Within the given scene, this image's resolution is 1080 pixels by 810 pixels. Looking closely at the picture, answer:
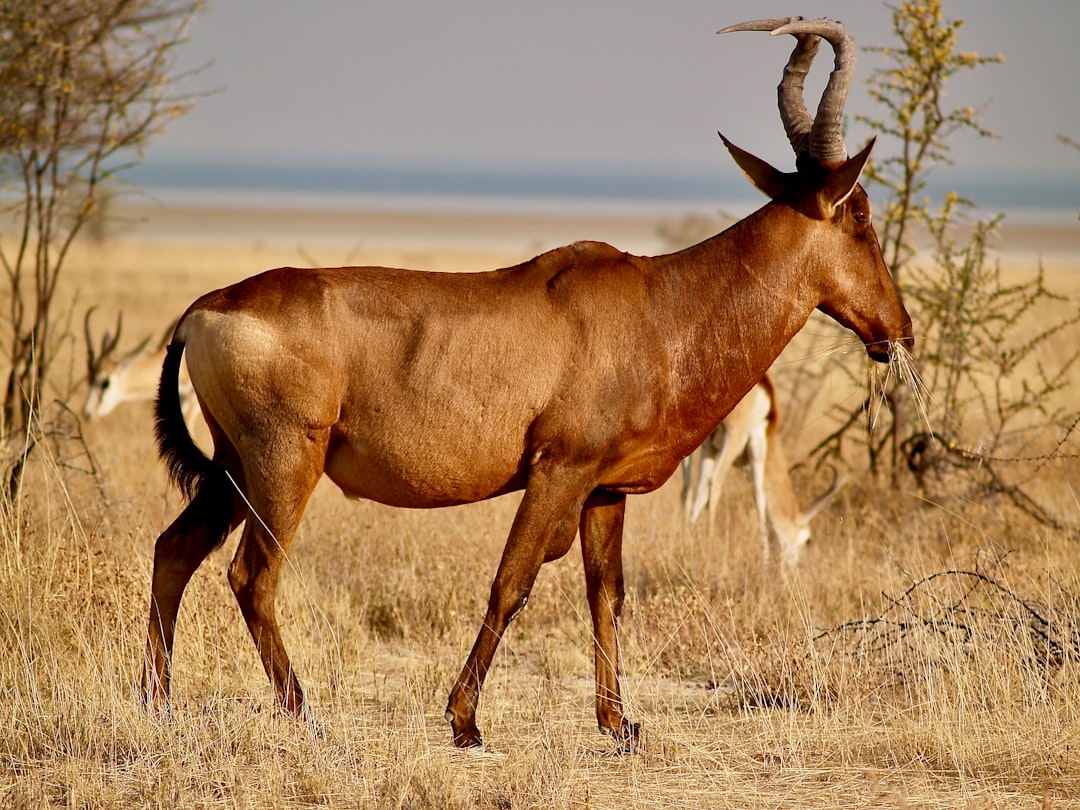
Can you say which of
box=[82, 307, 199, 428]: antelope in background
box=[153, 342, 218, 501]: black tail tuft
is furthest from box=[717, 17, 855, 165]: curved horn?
box=[82, 307, 199, 428]: antelope in background

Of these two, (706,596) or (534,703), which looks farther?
(706,596)

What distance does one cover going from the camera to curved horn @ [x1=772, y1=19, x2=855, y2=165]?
5316mm

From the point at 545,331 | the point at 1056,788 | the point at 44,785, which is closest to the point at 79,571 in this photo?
the point at 44,785

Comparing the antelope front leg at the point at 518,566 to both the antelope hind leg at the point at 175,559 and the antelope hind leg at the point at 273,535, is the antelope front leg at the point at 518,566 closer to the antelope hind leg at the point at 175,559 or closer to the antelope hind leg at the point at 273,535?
the antelope hind leg at the point at 273,535

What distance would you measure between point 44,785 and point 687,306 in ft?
10.8

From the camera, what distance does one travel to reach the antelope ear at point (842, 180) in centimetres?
513

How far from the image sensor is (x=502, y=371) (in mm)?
5250

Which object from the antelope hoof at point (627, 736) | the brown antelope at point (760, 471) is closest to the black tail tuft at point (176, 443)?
the antelope hoof at point (627, 736)

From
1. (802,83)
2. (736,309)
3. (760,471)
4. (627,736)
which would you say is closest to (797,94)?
(802,83)

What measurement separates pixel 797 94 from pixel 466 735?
3.26 metres

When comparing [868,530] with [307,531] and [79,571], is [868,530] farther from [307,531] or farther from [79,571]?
[79,571]

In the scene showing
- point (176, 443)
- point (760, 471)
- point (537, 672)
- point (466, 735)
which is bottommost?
point (537, 672)

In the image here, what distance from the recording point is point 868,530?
9.91m

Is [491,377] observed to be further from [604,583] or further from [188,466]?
[188,466]
